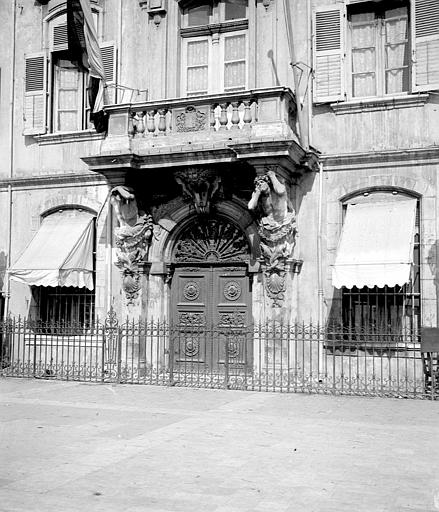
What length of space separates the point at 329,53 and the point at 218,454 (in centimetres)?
960

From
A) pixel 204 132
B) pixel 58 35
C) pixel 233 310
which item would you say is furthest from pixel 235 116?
pixel 58 35

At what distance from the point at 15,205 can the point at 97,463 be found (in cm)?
1117

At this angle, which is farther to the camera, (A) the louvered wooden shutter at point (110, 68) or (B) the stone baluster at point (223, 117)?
(A) the louvered wooden shutter at point (110, 68)

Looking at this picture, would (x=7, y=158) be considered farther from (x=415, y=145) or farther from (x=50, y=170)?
(x=415, y=145)

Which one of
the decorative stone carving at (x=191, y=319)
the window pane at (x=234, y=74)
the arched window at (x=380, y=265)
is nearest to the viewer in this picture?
the arched window at (x=380, y=265)

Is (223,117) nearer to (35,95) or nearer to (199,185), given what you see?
(199,185)

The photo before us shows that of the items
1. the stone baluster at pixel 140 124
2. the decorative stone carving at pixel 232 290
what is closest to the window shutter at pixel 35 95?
the stone baluster at pixel 140 124

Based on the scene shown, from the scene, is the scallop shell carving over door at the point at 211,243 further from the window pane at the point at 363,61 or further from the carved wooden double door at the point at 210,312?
the window pane at the point at 363,61

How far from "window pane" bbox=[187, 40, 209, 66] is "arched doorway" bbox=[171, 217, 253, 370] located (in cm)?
359

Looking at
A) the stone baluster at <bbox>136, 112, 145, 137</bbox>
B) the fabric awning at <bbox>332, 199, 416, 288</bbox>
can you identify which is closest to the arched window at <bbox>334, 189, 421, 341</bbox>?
the fabric awning at <bbox>332, 199, 416, 288</bbox>

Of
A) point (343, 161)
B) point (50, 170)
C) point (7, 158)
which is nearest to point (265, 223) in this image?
point (343, 161)

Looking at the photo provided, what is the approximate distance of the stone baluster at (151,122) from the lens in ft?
49.1

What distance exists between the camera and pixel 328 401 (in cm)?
1200

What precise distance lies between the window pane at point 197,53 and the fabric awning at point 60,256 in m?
4.19
